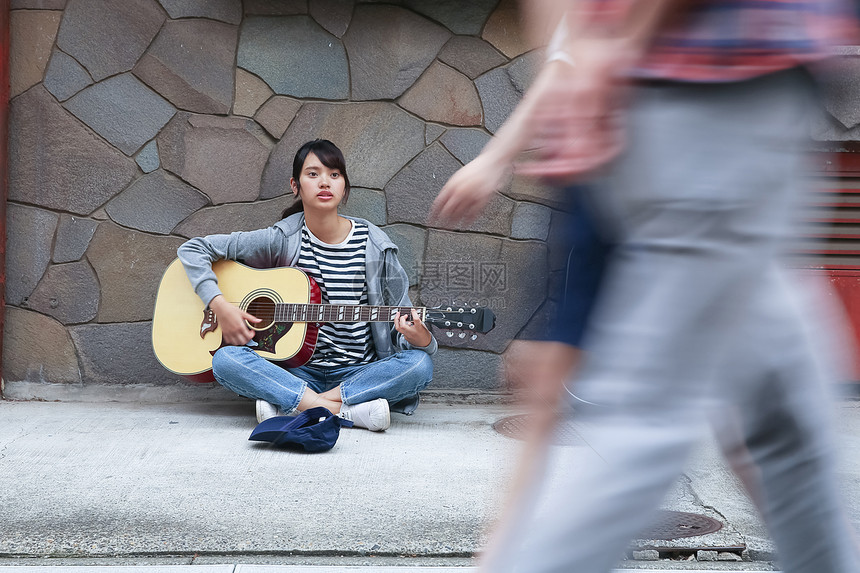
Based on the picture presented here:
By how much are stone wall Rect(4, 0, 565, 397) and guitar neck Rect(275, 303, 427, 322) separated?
67 cm

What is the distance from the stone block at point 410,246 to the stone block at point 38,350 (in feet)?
5.27

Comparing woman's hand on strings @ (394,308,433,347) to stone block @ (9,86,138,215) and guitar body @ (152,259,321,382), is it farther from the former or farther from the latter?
stone block @ (9,86,138,215)

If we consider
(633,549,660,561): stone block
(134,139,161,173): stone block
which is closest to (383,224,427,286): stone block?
(134,139,161,173): stone block

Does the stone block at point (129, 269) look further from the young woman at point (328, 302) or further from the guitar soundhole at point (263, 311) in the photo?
the guitar soundhole at point (263, 311)

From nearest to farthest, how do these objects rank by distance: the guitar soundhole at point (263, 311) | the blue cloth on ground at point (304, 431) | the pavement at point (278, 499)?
1. the pavement at point (278, 499)
2. the blue cloth on ground at point (304, 431)
3. the guitar soundhole at point (263, 311)

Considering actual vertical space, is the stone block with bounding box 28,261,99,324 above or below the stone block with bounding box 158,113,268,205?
below

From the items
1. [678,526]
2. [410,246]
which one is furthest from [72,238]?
[678,526]

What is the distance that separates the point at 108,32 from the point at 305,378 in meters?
1.92

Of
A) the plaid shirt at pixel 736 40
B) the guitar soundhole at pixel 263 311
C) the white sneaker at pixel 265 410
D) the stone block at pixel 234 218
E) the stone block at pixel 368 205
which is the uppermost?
the plaid shirt at pixel 736 40

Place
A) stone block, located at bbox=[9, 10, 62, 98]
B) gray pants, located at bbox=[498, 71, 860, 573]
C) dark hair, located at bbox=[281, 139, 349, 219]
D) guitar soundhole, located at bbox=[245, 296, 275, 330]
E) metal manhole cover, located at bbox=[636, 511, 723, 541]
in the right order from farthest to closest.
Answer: stone block, located at bbox=[9, 10, 62, 98] < dark hair, located at bbox=[281, 139, 349, 219] < guitar soundhole, located at bbox=[245, 296, 275, 330] < metal manhole cover, located at bbox=[636, 511, 723, 541] < gray pants, located at bbox=[498, 71, 860, 573]

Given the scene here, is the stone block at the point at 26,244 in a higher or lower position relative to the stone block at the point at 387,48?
lower

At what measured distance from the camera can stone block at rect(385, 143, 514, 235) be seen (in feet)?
13.4

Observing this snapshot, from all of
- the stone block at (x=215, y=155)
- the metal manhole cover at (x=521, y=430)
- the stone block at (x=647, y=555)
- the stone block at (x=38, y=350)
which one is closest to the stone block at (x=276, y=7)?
the stone block at (x=215, y=155)

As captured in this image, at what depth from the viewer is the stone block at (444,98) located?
4.07m
